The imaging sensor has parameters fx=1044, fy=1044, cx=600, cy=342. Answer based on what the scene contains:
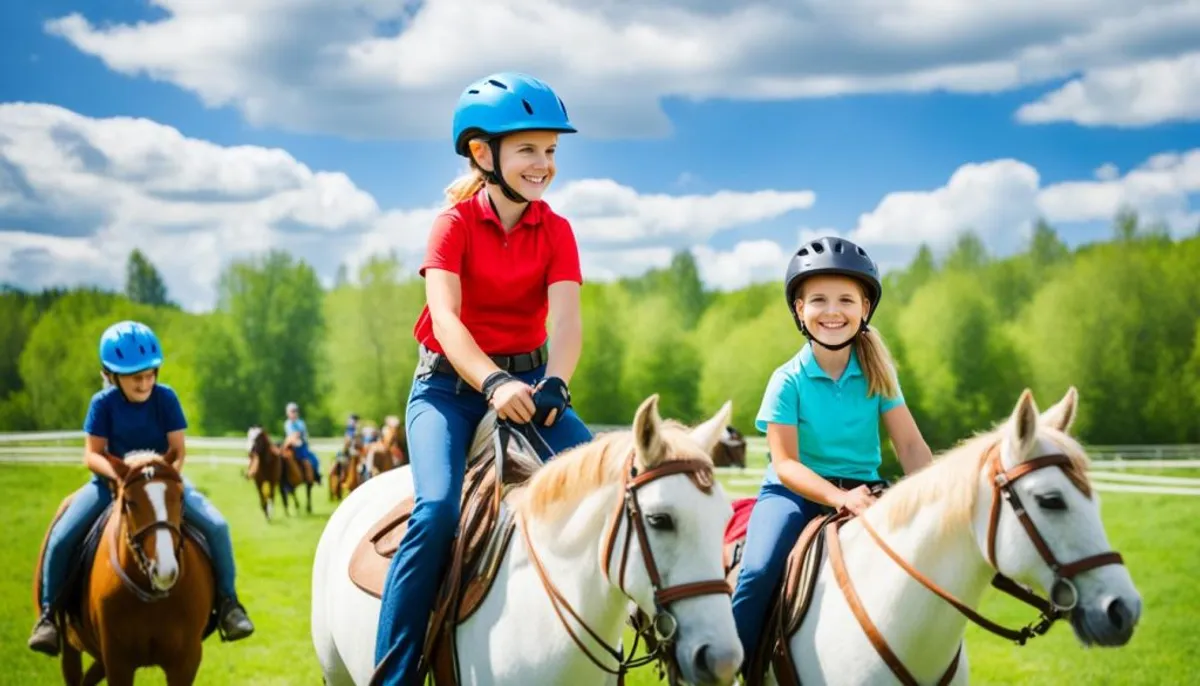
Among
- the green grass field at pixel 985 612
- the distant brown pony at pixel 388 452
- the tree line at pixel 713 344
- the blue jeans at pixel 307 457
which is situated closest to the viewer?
the green grass field at pixel 985 612

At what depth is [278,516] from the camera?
79.5 ft

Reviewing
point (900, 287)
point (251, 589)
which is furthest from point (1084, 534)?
point (900, 287)

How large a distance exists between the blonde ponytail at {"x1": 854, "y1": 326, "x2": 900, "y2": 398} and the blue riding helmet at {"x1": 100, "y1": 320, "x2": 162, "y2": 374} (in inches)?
165

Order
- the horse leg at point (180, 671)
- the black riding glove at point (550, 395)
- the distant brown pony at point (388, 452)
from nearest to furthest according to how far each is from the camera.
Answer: the black riding glove at point (550, 395) < the horse leg at point (180, 671) < the distant brown pony at point (388, 452)

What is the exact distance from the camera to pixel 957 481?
367 cm

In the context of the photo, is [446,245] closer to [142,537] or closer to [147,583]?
[142,537]

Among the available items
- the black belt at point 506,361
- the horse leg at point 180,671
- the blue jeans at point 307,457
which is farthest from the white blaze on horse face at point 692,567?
the blue jeans at point 307,457

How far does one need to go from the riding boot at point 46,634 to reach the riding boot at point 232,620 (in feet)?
3.30

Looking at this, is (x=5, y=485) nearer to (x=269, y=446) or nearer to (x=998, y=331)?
(x=269, y=446)

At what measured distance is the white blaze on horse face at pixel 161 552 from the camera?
5957 millimetres

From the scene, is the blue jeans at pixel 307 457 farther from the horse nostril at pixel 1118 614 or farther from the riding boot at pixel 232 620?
the horse nostril at pixel 1118 614

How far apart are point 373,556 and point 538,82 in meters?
2.01

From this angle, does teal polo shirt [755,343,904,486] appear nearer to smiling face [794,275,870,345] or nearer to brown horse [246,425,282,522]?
smiling face [794,275,870,345]

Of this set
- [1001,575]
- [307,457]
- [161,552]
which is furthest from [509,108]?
[307,457]
